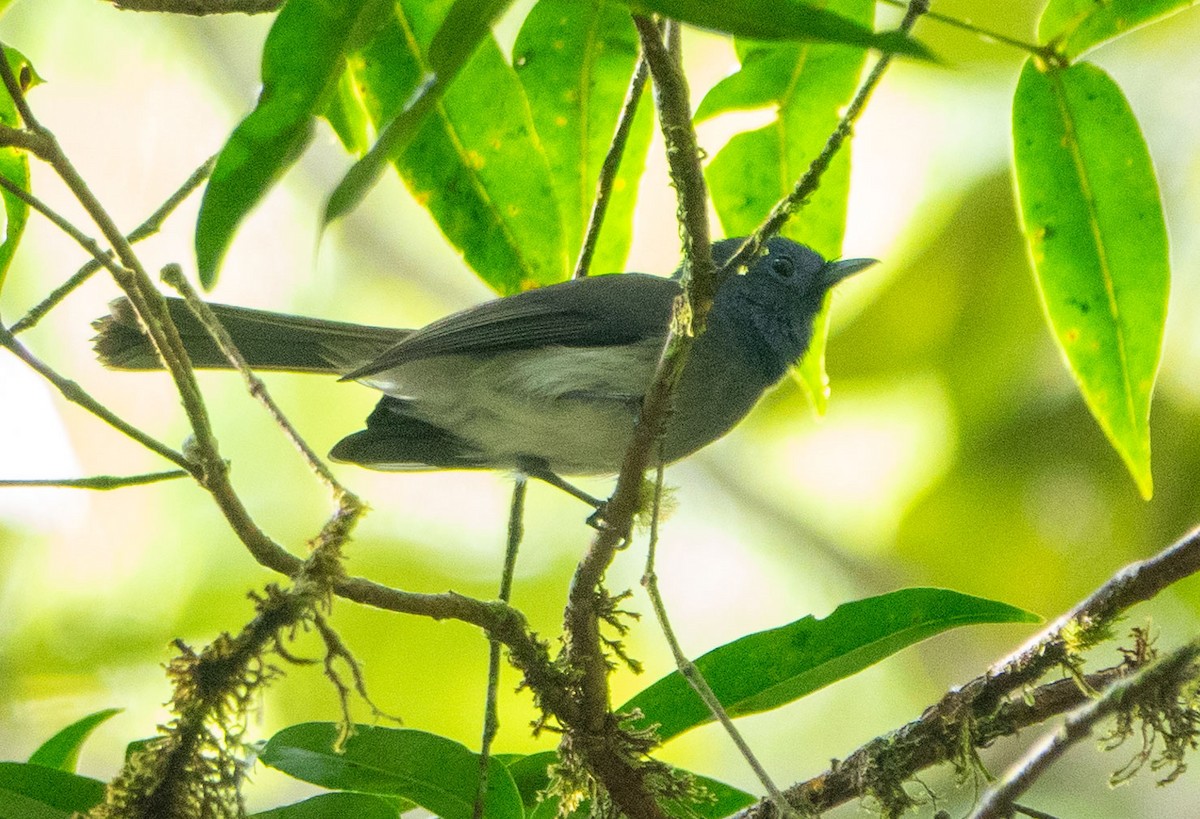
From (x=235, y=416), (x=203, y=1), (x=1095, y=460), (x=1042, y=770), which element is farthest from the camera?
(x=235, y=416)

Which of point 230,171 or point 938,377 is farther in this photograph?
point 938,377

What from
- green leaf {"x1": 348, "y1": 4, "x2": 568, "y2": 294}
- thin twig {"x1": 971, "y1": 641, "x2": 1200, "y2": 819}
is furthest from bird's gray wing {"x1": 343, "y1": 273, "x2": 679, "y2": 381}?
thin twig {"x1": 971, "y1": 641, "x2": 1200, "y2": 819}

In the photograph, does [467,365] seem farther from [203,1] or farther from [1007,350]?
[1007,350]

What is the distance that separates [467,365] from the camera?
391 centimetres

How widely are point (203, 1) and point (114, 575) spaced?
459 cm

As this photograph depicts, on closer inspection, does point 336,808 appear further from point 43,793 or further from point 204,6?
point 204,6

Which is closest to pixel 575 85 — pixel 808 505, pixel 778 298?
pixel 778 298

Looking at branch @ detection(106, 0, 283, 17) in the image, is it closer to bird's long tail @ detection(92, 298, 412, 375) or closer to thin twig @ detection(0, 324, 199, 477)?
thin twig @ detection(0, 324, 199, 477)

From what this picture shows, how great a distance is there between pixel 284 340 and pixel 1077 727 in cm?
277

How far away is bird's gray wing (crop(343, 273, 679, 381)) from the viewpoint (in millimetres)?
3812

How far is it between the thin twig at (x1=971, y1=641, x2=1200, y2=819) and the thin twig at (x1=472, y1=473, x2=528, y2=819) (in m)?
0.80

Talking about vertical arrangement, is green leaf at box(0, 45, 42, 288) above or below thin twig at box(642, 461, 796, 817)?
above

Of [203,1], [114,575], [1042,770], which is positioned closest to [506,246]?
[203,1]

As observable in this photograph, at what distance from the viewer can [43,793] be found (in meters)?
1.99
